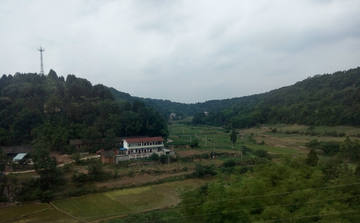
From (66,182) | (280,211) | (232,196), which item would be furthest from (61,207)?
(280,211)

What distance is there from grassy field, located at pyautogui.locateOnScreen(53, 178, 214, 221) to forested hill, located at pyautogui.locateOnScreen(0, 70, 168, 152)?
1002 centimetres

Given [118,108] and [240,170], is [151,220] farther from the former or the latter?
[118,108]

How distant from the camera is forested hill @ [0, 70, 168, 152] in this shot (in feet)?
89.5

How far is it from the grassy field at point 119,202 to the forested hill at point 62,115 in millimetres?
10016

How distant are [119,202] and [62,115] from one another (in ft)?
63.1

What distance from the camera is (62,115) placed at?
3069 centimetres

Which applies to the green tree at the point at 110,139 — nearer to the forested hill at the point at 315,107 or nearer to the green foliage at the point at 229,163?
the green foliage at the point at 229,163

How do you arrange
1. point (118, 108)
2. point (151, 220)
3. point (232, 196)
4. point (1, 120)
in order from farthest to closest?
1. point (118, 108)
2. point (1, 120)
3. point (151, 220)
4. point (232, 196)

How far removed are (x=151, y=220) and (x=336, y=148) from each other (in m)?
24.0

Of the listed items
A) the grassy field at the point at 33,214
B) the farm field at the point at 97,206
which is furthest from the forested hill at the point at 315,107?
the grassy field at the point at 33,214

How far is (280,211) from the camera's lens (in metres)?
8.46

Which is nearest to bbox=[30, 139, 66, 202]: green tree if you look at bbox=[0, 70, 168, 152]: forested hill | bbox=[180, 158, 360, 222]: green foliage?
bbox=[0, 70, 168, 152]: forested hill

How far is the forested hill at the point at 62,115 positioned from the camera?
27.3 metres

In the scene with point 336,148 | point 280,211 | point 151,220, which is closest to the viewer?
point 280,211
